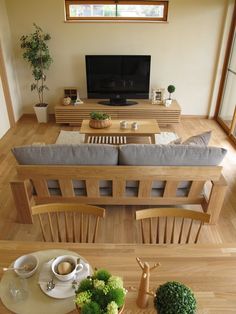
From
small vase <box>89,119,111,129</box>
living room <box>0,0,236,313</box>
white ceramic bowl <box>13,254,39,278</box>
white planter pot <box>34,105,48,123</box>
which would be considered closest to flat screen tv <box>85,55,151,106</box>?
living room <box>0,0,236,313</box>

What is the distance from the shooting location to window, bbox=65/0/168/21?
451 centimetres

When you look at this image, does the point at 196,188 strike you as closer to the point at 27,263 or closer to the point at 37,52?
the point at 27,263

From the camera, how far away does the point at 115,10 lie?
4559 millimetres

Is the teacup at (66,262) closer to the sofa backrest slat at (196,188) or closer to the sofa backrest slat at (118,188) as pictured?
the sofa backrest slat at (118,188)

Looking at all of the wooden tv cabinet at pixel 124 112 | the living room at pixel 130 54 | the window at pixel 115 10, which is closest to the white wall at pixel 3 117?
the living room at pixel 130 54

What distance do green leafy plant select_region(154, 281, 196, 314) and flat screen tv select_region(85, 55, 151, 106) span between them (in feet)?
13.7

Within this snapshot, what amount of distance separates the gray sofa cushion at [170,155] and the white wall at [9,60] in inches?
132

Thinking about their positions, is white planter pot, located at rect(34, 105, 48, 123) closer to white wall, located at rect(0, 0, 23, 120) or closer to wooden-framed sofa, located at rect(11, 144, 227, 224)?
white wall, located at rect(0, 0, 23, 120)

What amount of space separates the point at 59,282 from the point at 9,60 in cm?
450

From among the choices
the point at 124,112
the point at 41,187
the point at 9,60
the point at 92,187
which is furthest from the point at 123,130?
the point at 9,60

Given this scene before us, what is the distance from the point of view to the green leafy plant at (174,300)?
0.83 meters

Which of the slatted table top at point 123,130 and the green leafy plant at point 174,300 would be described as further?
the slatted table top at point 123,130

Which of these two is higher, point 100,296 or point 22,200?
point 100,296

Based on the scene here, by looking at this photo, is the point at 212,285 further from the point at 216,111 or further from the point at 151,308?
the point at 216,111
